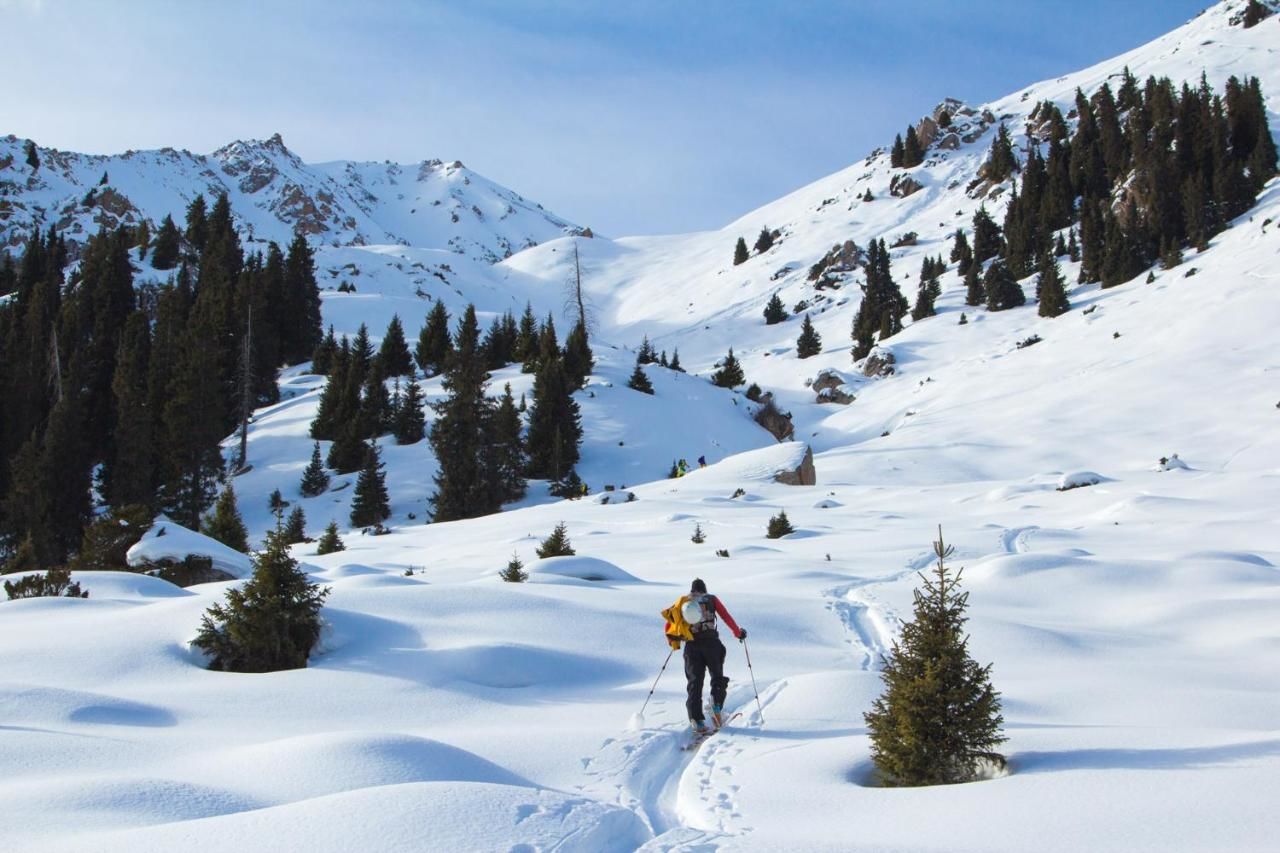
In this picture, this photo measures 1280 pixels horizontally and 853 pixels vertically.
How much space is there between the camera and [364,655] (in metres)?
9.19

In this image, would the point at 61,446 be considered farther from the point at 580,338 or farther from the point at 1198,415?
the point at 1198,415

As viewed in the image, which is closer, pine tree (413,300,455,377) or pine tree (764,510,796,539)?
pine tree (764,510,796,539)

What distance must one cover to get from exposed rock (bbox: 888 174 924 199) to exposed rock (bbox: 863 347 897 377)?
52.9 m

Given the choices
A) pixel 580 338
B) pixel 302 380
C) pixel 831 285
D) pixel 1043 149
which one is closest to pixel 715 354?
pixel 831 285

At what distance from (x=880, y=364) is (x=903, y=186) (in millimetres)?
56608

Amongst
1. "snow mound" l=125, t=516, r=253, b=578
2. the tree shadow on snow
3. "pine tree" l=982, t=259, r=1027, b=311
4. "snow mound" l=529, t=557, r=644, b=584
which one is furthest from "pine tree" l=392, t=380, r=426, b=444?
"pine tree" l=982, t=259, r=1027, b=311

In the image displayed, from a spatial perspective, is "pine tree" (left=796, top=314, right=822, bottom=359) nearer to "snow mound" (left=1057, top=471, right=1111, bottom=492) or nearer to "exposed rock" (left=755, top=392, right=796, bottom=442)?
"exposed rock" (left=755, top=392, right=796, bottom=442)

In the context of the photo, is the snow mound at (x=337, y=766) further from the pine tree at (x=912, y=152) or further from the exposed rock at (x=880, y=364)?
the pine tree at (x=912, y=152)

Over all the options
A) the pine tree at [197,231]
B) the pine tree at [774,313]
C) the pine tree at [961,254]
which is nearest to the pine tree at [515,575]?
the pine tree at [961,254]

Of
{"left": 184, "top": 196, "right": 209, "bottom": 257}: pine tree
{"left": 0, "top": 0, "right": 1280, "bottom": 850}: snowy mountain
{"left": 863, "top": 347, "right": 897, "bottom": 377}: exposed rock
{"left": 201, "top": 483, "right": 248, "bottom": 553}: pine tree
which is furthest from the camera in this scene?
{"left": 184, "top": 196, "right": 209, "bottom": 257}: pine tree

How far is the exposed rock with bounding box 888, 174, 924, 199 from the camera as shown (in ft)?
336

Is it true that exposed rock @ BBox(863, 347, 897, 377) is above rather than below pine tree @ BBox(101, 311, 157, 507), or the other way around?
above

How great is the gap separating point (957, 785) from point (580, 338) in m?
45.7

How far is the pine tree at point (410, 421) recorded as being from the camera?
1658 inches
